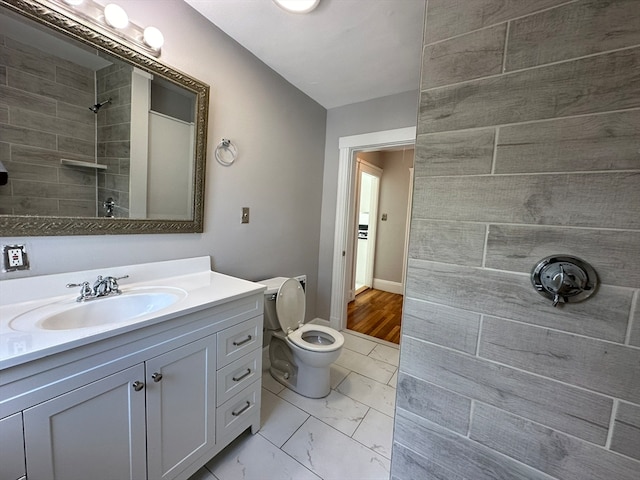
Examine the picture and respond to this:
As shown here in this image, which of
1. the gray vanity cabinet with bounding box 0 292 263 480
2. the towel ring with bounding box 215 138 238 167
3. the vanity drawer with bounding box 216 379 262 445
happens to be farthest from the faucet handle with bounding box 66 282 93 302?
the towel ring with bounding box 215 138 238 167

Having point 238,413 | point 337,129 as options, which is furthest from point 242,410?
point 337,129

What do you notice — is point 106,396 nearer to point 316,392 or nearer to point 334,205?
point 316,392

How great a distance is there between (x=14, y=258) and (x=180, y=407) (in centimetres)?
86

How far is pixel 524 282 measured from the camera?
657 millimetres

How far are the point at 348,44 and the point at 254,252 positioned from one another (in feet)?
5.03

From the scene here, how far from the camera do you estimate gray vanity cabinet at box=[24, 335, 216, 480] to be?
742mm

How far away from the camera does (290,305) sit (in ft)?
6.29

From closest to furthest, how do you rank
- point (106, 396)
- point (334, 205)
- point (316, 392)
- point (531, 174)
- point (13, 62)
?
point (531, 174), point (106, 396), point (13, 62), point (316, 392), point (334, 205)

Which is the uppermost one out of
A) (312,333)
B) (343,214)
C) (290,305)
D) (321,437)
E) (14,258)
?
(343,214)

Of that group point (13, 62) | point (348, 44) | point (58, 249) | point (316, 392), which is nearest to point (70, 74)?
point (13, 62)

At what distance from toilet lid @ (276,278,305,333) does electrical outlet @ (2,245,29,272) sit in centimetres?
121

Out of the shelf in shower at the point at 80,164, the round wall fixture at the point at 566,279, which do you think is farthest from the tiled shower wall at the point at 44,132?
the round wall fixture at the point at 566,279

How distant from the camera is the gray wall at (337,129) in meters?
2.20

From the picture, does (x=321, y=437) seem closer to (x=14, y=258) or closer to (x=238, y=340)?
(x=238, y=340)
